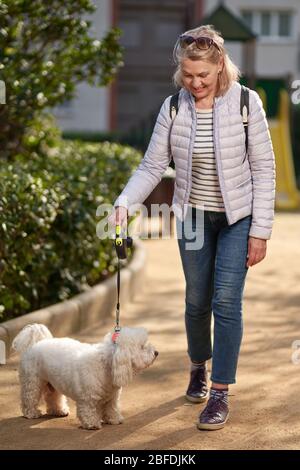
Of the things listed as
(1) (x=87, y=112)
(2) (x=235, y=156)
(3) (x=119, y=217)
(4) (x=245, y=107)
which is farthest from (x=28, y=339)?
(1) (x=87, y=112)

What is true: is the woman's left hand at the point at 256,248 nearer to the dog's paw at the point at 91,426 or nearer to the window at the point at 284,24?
the dog's paw at the point at 91,426

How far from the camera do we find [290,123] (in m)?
21.7

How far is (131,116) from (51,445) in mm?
22166

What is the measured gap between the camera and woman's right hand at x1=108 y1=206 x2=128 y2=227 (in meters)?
4.87

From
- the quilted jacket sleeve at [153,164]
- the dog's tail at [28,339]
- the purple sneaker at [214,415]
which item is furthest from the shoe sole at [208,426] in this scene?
the quilted jacket sleeve at [153,164]

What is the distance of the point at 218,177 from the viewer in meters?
4.89

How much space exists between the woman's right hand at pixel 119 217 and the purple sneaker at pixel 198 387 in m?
1.08

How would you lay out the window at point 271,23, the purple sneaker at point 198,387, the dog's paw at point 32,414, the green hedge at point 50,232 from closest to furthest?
the dog's paw at point 32,414, the purple sneaker at point 198,387, the green hedge at point 50,232, the window at point 271,23

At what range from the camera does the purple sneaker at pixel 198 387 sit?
549 cm

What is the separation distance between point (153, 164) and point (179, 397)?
4.54ft

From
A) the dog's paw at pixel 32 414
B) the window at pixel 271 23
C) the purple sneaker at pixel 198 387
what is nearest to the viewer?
the dog's paw at pixel 32 414

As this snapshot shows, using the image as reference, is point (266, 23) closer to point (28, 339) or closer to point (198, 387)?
point (198, 387)

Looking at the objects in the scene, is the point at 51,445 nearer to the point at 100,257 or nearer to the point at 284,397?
the point at 284,397
